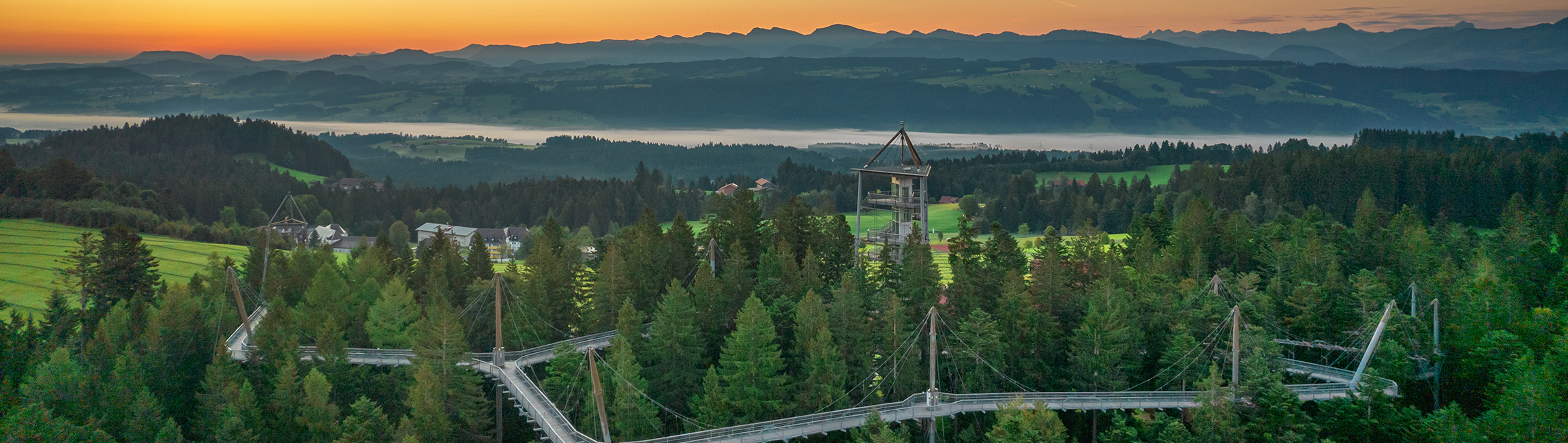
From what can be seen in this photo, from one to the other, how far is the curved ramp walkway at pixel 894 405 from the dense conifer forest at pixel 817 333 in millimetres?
794

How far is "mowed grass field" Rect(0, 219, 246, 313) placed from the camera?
65.8 m

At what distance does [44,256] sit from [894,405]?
70034 millimetres

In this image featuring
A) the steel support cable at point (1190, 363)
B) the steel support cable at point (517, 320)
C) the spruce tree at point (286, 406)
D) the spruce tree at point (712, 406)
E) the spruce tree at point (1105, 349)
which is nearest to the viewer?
the spruce tree at point (712, 406)

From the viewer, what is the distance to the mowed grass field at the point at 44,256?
6575cm

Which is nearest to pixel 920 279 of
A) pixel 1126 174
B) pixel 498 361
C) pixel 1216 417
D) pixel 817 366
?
pixel 817 366

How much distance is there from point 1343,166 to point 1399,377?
61.7 metres

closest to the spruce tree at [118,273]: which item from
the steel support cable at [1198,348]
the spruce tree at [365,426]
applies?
the spruce tree at [365,426]

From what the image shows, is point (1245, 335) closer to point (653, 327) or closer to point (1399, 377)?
point (1399, 377)

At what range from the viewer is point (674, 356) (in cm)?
3850

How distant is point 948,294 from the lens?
41.6 m

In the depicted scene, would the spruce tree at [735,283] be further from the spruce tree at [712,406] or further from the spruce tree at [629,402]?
the spruce tree at [629,402]

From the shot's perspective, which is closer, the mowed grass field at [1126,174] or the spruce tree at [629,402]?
the spruce tree at [629,402]

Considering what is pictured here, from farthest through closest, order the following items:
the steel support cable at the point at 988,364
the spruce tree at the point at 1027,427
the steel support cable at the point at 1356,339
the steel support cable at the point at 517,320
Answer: the steel support cable at the point at 517,320 → the steel support cable at the point at 1356,339 → the steel support cable at the point at 988,364 → the spruce tree at the point at 1027,427

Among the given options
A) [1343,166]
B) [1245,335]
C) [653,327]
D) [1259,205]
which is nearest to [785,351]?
[653,327]
